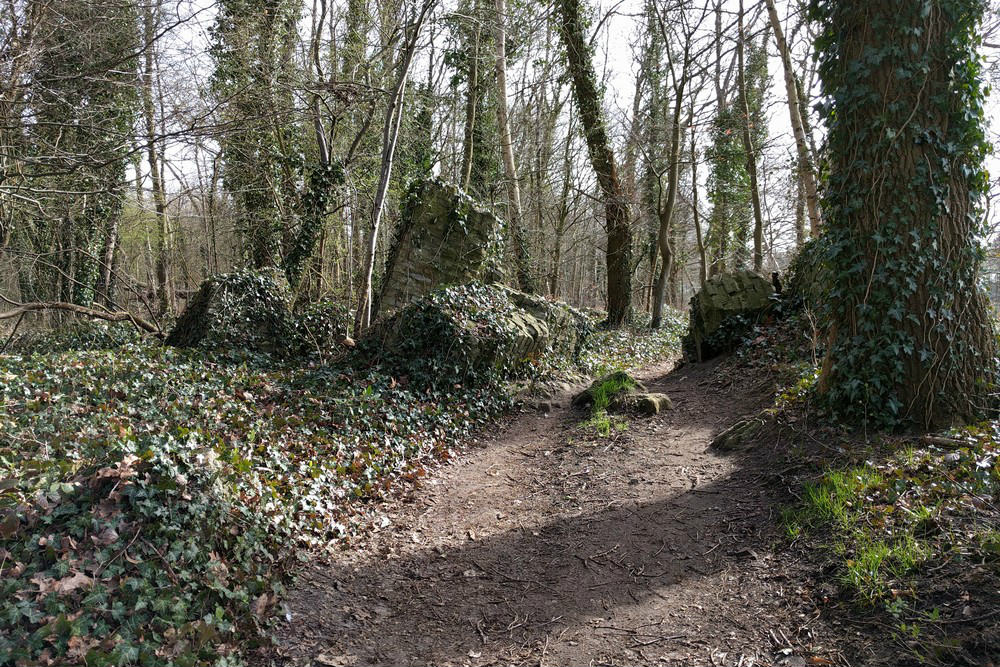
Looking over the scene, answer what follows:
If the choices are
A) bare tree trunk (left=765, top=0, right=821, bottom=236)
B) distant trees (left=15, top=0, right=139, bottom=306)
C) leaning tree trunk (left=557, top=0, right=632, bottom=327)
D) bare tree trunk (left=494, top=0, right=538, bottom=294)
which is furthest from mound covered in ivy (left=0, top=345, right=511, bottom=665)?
leaning tree trunk (left=557, top=0, right=632, bottom=327)

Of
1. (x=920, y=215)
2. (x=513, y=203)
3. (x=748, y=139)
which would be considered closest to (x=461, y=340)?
(x=920, y=215)

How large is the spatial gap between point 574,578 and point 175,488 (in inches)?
106

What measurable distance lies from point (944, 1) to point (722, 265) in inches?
721

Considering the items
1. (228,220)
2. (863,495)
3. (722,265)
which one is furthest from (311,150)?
(722,265)

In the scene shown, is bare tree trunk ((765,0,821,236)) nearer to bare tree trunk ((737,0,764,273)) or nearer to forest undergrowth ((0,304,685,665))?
bare tree trunk ((737,0,764,273))

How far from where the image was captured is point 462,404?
7535 mm

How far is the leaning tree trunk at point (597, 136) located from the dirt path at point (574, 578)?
363 inches

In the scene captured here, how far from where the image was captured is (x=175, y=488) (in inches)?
137

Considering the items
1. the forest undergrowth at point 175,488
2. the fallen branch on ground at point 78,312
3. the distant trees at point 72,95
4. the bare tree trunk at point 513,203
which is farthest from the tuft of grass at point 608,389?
the fallen branch on ground at point 78,312

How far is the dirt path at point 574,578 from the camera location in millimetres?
3141

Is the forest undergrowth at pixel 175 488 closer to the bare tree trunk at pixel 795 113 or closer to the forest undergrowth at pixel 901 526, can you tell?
the forest undergrowth at pixel 901 526

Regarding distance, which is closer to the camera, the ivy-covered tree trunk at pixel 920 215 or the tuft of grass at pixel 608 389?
the ivy-covered tree trunk at pixel 920 215

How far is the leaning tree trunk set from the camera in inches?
529

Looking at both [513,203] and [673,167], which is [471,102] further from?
[673,167]
